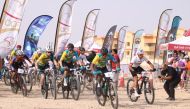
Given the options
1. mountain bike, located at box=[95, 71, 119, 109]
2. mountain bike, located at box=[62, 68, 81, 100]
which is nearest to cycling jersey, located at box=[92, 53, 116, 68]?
mountain bike, located at box=[95, 71, 119, 109]

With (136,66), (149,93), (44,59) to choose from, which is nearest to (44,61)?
(44,59)

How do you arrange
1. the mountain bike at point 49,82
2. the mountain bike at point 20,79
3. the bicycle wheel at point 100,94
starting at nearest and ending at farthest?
the bicycle wheel at point 100,94, the mountain bike at point 49,82, the mountain bike at point 20,79

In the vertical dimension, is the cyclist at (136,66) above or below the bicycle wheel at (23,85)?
above

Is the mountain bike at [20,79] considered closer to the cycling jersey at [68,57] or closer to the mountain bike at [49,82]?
the mountain bike at [49,82]

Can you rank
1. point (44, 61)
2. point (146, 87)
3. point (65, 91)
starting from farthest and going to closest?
point (65, 91) < point (44, 61) < point (146, 87)

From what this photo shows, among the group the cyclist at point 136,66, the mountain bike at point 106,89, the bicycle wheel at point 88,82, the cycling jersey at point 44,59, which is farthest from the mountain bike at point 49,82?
the bicycle wheel at point 88,82

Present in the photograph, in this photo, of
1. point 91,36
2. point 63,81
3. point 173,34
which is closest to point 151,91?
point 63,81

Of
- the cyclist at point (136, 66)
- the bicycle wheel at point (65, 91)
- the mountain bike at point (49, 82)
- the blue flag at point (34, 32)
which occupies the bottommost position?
the bicycle wheel at point (65, 91)

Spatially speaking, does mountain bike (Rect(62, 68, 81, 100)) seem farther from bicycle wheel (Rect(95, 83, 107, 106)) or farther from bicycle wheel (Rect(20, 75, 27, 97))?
bicycle wheel (Rect(95, 83, 107, 106))

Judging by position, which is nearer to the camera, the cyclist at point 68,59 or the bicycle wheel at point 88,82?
the cyclist at point 68,59

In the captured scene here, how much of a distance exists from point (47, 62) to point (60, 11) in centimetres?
736

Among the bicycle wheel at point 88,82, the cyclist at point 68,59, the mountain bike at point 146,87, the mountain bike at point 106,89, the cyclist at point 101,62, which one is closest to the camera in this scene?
the mountain bike at point 106,89

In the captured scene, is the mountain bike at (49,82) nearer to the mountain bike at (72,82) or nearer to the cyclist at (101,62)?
the mountain bike at (72,82)

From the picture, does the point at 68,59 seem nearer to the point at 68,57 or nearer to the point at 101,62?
the point at 68,57
